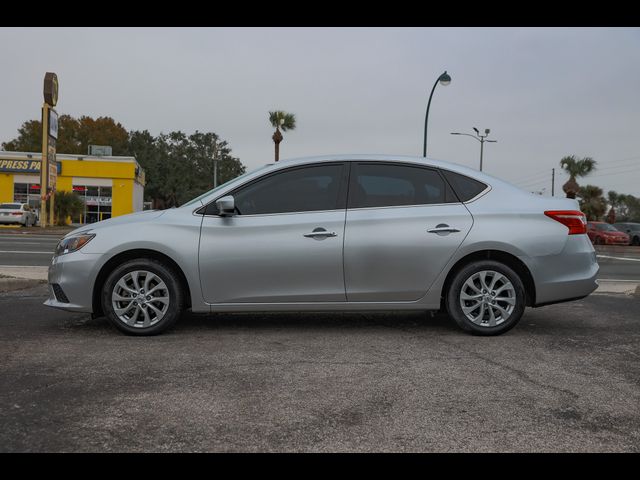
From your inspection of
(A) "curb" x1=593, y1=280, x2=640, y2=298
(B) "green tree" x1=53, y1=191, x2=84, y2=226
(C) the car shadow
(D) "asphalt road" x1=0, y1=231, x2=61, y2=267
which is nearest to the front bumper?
(C) the car shadow

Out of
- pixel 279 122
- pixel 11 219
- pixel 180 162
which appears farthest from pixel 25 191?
pixel 180 162

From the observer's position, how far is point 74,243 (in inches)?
213

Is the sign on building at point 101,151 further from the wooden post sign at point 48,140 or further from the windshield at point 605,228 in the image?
the windshield at point 605,228

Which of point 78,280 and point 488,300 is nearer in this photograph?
point 78,280

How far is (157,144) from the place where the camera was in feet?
246

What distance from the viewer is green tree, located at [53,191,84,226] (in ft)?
122

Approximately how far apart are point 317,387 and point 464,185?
2.73m

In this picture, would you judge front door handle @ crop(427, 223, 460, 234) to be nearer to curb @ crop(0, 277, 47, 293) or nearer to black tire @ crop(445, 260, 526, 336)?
black tire @ crop(445, 260, 526, 336)

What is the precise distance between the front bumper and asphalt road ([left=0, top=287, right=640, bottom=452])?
0.27 m

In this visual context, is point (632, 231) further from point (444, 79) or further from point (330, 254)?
point (330, 254)

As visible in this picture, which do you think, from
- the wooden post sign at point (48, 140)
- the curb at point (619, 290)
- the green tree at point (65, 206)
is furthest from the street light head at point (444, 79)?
the green tree at point (65, 206)

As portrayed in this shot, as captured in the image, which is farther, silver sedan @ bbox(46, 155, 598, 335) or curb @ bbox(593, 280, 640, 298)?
curb @ bbox(593, 280, 640, 298)

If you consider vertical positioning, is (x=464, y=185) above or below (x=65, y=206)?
below

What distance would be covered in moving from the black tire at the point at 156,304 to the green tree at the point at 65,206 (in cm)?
3472
